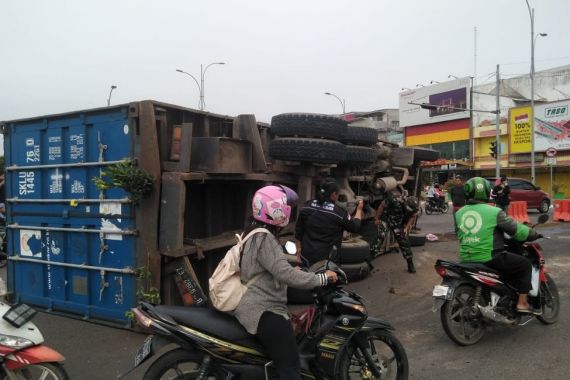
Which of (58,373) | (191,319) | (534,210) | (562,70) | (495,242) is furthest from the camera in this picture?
(562,70)

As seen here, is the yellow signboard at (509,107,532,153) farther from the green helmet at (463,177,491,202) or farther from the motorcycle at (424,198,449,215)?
the green helmet at (463,177,491,202)

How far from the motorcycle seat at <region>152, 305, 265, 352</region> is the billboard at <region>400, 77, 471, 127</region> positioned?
46387 millimetres

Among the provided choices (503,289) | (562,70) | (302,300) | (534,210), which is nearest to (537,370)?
(503,289)

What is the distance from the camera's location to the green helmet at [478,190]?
17.4 feet

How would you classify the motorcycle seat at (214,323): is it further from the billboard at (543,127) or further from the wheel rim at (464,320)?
the billboard at (543,127)

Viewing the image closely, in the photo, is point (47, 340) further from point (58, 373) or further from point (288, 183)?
point (288, 183)

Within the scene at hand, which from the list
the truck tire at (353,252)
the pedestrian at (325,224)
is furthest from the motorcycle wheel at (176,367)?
the truck tire at (353,252)

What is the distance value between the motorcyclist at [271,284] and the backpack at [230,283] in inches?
1.1

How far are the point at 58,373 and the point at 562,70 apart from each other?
51.1 meters

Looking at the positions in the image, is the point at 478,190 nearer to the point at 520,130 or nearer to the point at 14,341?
the point at 14,341

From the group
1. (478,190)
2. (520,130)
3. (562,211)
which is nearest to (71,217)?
(478,190)

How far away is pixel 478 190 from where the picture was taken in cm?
531

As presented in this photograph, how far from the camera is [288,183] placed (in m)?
7.12

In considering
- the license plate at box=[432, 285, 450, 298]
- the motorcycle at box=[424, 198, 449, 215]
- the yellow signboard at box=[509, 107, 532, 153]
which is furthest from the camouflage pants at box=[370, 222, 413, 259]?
the yellow signboard at box=[509, 107, 532, 153]
